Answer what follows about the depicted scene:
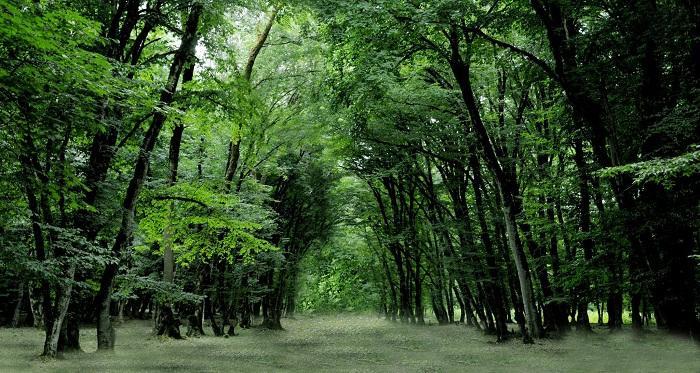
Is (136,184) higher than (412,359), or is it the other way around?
(136,184)

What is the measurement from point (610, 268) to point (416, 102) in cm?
977

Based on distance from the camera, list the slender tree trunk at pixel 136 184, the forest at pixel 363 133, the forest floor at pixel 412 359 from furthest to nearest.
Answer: the slender tree trunk at pixel 136 184 → the forest floor at pixel 412 359 → the forest at pixel 363 133

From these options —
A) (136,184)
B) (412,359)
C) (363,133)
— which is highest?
(363,133)

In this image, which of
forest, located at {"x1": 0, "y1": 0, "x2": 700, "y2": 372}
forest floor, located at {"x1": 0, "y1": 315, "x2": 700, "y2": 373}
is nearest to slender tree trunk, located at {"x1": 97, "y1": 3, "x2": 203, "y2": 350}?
forest, located at {"x1": 0, "y1": 0, "x2": 700, "y2": 372}

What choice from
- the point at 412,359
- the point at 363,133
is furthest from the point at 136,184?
the point at 363,133

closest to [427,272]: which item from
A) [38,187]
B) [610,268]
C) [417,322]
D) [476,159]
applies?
[417,322]

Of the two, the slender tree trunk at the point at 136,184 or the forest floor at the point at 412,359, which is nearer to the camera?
the forest floor at the point at 412,359

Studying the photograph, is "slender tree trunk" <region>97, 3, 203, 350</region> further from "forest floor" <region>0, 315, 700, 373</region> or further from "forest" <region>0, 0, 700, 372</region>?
"forest floor" <region>0, 315, 700, 373</region>

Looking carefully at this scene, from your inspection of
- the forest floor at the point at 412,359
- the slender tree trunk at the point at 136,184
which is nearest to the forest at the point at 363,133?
the slender tree trunk at the point at 136,184

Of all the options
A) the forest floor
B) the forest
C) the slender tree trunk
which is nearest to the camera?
the forest

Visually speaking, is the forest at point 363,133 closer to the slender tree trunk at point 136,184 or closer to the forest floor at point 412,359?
the slender tree trunk at point 136,184

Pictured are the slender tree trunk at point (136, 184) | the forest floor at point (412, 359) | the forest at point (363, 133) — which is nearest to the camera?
the forest at point (363, 133)

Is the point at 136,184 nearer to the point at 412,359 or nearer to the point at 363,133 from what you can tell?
the point at 412,359

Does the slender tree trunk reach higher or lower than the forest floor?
higher
